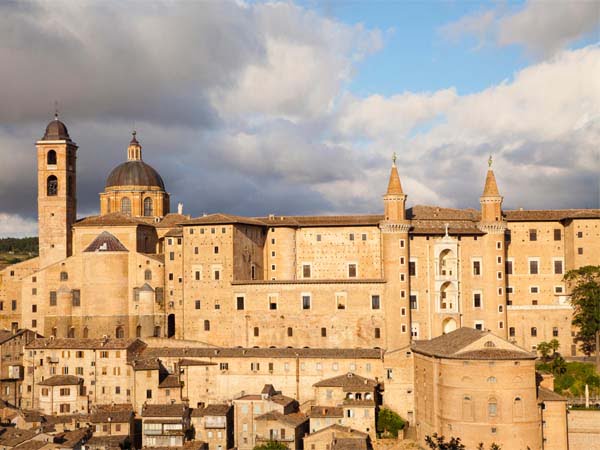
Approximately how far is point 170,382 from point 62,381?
6894 mm

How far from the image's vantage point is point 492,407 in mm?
48500

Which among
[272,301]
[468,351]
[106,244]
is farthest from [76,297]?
[468,351]

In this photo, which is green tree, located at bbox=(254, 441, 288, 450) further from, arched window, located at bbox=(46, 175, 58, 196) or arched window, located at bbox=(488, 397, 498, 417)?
arched window, located at bbox=(46, 175, 58, 196)

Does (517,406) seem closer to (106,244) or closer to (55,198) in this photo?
(106,244)

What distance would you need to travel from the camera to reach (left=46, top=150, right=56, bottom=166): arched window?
68.4 m

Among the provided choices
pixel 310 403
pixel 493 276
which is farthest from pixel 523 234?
pixel 310 403

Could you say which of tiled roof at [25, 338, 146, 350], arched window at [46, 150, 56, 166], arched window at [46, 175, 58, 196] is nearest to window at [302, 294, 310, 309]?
tiled roof at [25, 338, 146, 350]

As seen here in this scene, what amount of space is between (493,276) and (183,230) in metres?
21.8

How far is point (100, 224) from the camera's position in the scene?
65.8 m

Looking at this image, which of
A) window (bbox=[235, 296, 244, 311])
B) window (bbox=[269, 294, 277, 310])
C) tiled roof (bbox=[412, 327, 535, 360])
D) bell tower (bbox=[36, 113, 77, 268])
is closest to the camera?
tiled roof (bbox=[412, 327, 535, 360])

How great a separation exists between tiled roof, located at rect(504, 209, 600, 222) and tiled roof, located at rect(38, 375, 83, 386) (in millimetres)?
31673

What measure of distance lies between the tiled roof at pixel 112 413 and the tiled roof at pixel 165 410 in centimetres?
130

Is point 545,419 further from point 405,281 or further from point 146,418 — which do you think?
point 146,418

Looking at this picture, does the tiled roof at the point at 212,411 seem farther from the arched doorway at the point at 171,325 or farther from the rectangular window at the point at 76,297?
the rectangular window at the point at 76,297
